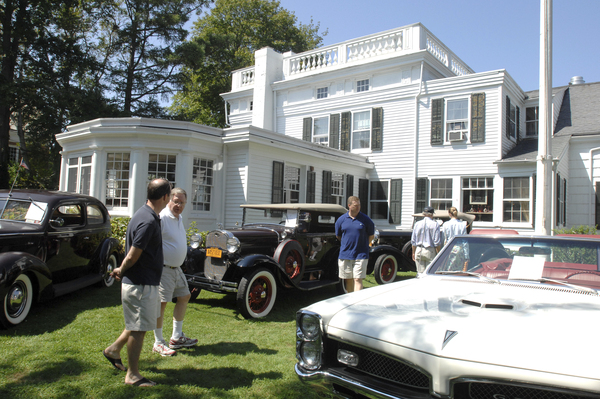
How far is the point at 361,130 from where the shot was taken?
17.5m

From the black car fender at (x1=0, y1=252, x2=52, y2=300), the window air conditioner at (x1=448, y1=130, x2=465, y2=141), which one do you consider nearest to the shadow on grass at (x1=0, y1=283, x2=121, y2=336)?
the black car fender at (x1=0, y1=252, x2=52, y2=300)

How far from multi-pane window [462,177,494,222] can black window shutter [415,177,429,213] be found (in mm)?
1410

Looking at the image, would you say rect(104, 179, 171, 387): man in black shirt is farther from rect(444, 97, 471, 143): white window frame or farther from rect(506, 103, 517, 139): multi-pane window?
rect(506, 103, 517, 139): multi-pane window

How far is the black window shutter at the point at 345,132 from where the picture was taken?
17.6 meters

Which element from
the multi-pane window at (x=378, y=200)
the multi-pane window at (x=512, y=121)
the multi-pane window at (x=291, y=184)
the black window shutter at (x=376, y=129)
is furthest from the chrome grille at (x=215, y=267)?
the multi-pane window at (x=512, y=121)

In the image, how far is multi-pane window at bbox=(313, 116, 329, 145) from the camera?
60.0 feet

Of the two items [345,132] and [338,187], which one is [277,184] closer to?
[338,187]

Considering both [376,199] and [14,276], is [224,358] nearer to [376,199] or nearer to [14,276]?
[14,276]

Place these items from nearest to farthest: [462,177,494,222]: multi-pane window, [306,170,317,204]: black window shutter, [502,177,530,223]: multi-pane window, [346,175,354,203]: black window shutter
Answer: [502,177,530,223]: multi-pane window < [306,170,317,204]: black window shutter < [462,177,494,222]: multi-pane window < [346,175,354,203]: black window shutter

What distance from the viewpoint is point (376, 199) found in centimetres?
1719

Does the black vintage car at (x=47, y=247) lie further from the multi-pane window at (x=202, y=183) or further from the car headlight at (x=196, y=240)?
the multi-pane window at (x=202, y=183)

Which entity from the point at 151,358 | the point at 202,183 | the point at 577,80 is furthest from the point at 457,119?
the point at 151,358

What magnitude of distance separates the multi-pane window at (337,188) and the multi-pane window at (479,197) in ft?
15.5

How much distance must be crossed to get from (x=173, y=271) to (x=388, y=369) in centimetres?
272
